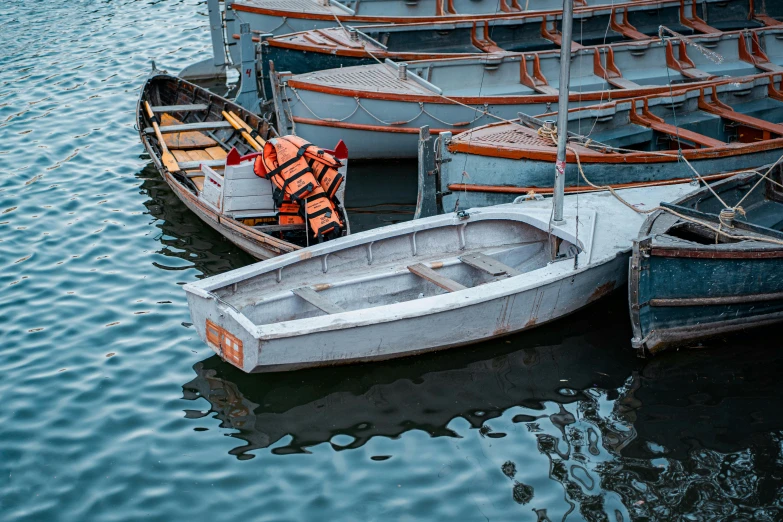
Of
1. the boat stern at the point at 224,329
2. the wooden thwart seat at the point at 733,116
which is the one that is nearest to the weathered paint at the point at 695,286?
the wooden thwart seat at the point at 733,116

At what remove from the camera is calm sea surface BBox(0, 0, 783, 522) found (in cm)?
703

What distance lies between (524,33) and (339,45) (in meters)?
4.02

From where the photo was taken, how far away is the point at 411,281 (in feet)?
31.4

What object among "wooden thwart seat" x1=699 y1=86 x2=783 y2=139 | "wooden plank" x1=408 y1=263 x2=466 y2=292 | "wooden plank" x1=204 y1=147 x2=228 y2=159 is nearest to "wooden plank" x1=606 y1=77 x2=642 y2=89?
"wooden thwart seat" x1=699 y1=86 x2=783 y2=139

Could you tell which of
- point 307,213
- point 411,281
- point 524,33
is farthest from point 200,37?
point 411,281

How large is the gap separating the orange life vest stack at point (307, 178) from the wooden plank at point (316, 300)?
130cm

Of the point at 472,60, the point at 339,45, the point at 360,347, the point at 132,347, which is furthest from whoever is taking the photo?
the point at 339,45

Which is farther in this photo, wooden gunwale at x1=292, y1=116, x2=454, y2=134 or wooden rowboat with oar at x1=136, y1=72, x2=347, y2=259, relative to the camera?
wooden gunwale at x1=292, y1=116, x2=454, y2=134

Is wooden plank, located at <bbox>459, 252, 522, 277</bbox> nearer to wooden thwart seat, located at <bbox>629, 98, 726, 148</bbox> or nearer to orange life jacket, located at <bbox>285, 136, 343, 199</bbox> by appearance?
orange life jacket, located at <bbox>285, 136, 343, 199</bbox>

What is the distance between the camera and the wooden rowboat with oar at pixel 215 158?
418 inches

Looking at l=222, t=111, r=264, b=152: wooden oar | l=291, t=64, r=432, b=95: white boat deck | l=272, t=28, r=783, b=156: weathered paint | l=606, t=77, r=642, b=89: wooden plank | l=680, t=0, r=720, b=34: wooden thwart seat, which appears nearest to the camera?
l=222, t=111, r=264, b=152: wooden oar

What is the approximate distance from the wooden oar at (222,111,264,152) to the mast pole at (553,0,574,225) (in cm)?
492

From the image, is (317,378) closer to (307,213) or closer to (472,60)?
(307,213)

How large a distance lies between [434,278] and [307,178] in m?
2.20
